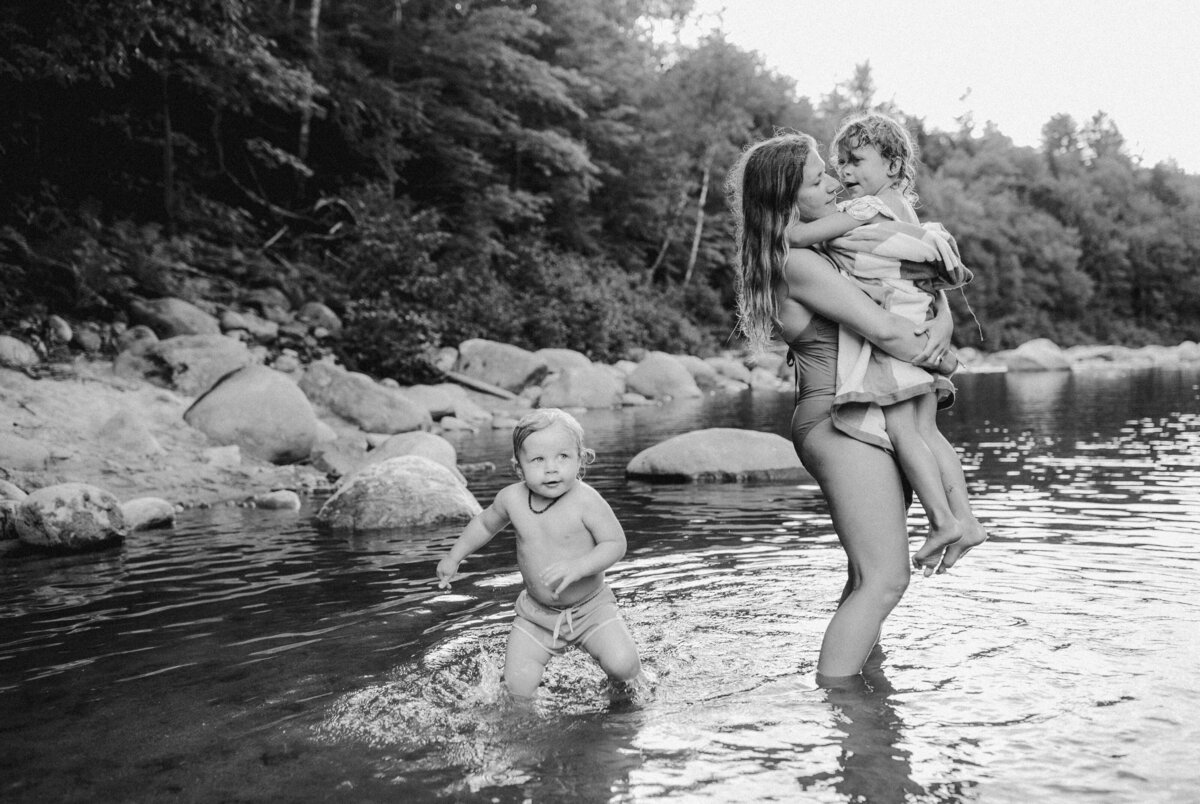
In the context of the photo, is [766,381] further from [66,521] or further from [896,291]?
[896,291]

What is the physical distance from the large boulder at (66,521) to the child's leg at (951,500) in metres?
5.68

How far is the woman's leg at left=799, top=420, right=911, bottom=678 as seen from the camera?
139 inches

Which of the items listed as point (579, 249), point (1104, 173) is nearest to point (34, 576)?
point (579, 249)

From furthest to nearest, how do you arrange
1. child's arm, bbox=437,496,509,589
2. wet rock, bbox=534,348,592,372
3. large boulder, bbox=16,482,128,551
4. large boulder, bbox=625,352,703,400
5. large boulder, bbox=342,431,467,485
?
large boulder, bbox=625,352,703,400
wet rock, bbox=534,348,592,372
large boulder, bbox=342,431,467,485
large boulder, bbox=16,482,128,551
child's arm, bbox=437,496,509,589

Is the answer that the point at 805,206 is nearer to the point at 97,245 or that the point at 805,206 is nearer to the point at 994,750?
the point at 994,750

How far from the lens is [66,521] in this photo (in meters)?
7.02

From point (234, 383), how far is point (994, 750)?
10240mm

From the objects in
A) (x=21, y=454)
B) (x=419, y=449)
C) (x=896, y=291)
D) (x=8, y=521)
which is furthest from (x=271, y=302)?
(x=896, y=291)

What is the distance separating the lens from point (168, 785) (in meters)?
3.00

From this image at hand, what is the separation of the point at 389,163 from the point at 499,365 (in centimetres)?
631

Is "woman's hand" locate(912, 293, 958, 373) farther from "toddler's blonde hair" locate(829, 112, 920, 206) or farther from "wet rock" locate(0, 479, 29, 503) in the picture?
"wet rock" locate(0, 479, 29, 503)

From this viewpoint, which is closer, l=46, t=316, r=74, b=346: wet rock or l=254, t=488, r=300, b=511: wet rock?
l=254, t=488, r=300, b=511: wet rock

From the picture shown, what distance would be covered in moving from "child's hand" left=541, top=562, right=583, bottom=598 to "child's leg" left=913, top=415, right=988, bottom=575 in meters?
1.16

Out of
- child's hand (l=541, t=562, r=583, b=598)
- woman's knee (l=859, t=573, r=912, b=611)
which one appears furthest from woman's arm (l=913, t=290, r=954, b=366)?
child's hand (l=541, t=562, r=583, b=598)
